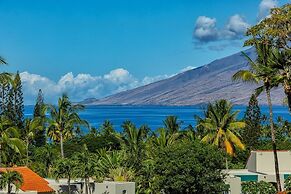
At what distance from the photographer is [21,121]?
3014 inches

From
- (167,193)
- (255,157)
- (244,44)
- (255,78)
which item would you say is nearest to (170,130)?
(255,157)

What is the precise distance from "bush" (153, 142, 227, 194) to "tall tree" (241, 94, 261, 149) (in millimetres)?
34024

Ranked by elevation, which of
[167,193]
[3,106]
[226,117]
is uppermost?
[3,106]

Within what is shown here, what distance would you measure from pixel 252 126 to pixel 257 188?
1247 inches

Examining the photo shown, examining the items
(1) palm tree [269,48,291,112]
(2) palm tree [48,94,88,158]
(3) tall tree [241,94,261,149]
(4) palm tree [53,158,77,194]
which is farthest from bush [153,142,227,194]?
(3) tall tree [241,94,261,149]

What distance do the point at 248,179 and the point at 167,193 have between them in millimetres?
10951

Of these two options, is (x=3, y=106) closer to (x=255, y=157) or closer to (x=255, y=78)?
(x=255, y=157)

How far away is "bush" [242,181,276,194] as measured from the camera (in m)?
40.0

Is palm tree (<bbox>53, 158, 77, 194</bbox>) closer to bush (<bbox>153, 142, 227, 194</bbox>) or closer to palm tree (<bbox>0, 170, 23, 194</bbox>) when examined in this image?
bush (<bbox>153, 142, 227, 194</bbox>)

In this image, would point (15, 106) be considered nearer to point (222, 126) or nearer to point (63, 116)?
point (63, 116)

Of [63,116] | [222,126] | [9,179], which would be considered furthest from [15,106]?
[9,179]

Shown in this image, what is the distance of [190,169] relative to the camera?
116 ft

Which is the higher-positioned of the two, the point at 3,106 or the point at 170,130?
the point at 3,106

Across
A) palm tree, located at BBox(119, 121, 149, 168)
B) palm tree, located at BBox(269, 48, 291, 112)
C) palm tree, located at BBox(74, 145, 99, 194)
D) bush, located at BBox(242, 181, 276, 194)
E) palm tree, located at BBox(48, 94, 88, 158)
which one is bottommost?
bush, located at BBox(242, 181, 276, 194)
